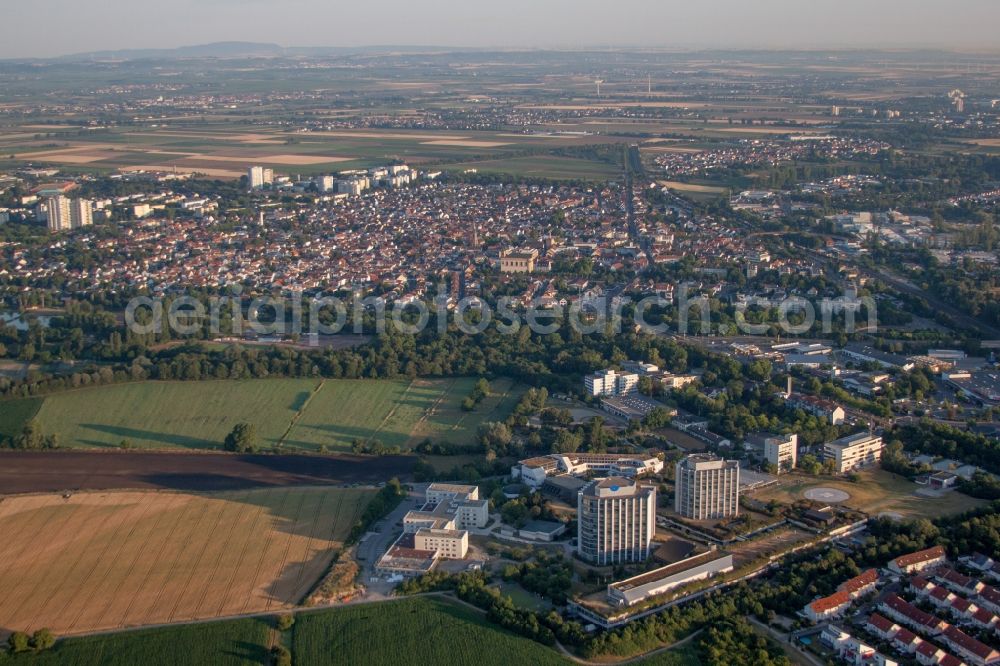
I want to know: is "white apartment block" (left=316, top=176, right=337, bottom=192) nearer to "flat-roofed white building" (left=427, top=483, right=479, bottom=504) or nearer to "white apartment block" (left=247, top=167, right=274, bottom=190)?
"white apartment block" (left=247, top=167, right=274, bottom=190)

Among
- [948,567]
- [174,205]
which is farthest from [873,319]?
[174,205]

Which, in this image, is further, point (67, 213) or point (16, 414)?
point (67, 213)

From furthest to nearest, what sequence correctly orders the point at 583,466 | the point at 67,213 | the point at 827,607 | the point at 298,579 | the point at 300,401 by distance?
1. the point at 67,213
2. the point at 300,401
3. the point at 583,466
4. the point at 298,579
5. the point at 827,607

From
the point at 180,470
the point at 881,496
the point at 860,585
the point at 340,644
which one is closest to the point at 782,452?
the point at 881,496

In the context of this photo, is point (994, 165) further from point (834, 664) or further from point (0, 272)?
point (834, 664)

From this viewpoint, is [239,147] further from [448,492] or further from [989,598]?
[989,598]

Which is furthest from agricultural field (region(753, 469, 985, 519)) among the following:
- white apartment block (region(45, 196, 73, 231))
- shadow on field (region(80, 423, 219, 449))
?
A: white apartment block (region(45, 196, 73, 231))

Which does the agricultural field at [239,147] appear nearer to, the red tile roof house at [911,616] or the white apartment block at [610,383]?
the white apartment block at [610,383]
